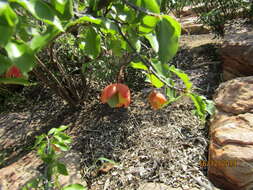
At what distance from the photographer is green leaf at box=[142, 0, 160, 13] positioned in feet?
2.00

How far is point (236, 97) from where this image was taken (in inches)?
84.0

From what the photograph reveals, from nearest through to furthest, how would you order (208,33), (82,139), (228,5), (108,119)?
(82,139) < (108,119) < (228,5) < (208,33)

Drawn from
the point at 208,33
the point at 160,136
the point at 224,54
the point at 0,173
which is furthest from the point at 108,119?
the point at 208,33

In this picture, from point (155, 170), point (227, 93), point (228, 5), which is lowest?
point (155, 170)

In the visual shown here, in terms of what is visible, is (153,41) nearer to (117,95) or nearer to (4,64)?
(4,64)

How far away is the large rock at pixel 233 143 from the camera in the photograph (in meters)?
1.58

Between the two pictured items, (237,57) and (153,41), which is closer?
(153,41)

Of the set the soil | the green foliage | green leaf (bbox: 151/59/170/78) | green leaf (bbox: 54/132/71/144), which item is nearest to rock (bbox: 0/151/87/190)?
the soil

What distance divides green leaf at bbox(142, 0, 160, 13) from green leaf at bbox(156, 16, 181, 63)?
1.7 inches

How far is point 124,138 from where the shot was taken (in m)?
2.23

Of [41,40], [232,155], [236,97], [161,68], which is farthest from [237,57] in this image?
[41,40]

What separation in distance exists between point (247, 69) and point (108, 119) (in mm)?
1598

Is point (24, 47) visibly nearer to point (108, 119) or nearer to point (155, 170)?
point (155, 170)

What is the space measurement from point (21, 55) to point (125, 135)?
6.16 ft
